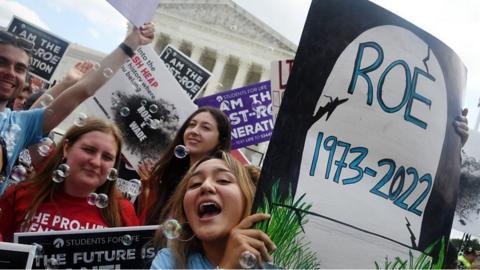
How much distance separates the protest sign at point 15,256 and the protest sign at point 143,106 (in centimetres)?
146

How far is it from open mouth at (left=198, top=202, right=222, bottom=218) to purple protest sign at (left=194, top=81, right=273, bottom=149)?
290 cm

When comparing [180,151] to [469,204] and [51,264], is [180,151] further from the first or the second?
[469,204]

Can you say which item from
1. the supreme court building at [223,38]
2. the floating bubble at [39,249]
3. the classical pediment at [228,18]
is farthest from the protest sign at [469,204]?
the classical pediment at [228,18]

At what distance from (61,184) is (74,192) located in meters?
0.06

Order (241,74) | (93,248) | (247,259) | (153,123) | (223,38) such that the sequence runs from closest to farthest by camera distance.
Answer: (247,259), (93,248), (153,123), (241,74), (223,38)

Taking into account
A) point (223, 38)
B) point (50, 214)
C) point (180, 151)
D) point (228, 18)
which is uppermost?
point (228, 18)

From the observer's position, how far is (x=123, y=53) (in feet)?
7.40

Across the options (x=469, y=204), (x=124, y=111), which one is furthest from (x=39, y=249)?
(x=469, y=204)

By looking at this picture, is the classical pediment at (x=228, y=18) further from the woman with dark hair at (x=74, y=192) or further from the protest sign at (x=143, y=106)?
the woman with dark hair at (x=74, y=192)

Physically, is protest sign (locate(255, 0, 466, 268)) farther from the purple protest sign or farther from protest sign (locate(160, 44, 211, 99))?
protest sign (locate(160, 44, 211, 99))

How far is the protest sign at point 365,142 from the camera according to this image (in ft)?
4.56

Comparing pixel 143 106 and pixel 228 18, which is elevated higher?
pixel 228 18

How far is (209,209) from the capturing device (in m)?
1.36

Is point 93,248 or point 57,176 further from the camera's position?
point 57,176
